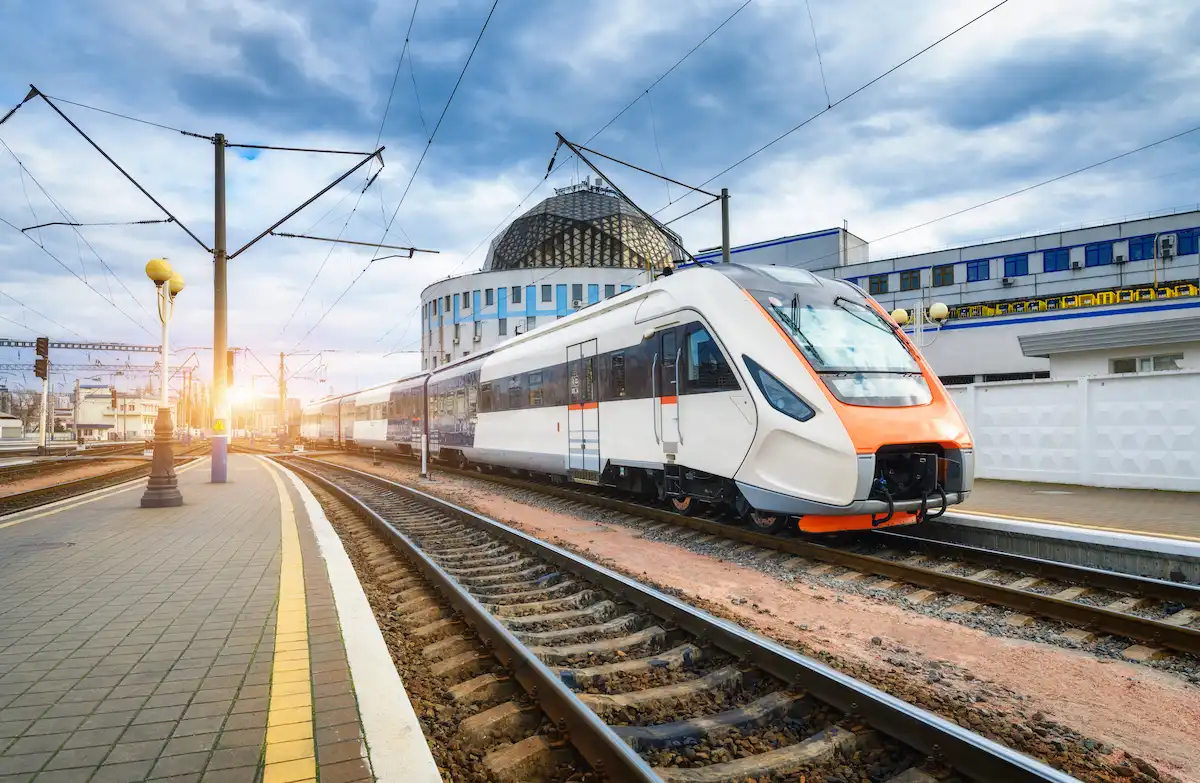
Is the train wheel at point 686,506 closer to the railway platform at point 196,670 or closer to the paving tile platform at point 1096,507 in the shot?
the paving tile platform at point 1096,507

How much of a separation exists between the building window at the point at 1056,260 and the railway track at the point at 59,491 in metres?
46.1

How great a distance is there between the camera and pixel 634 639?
4.27m

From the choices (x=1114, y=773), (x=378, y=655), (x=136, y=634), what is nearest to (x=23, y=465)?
(x=136, y=634)

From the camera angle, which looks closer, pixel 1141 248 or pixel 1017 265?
pixel 1141 248

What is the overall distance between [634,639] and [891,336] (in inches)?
215

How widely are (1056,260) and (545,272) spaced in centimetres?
4041

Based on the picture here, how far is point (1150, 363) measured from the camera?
51.7 ft

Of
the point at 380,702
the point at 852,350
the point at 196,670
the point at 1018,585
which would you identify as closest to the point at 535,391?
the point at 852,350

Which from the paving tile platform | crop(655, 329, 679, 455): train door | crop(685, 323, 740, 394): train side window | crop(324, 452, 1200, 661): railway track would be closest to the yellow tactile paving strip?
crop(324, 452, 1200, 661): railway track

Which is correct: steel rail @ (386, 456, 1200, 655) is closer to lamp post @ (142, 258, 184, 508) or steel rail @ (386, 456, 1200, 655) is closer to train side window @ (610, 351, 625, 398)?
train side window @ (610, 351, 625, 398)

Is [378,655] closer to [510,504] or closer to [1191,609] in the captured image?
[1191,609]

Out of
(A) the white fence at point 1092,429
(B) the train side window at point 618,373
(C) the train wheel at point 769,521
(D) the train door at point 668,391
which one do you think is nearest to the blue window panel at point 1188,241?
(A) the white fence at point 1092,429

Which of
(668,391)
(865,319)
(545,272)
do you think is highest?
(545,272)

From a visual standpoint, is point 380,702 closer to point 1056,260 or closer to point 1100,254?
point 1056,260
